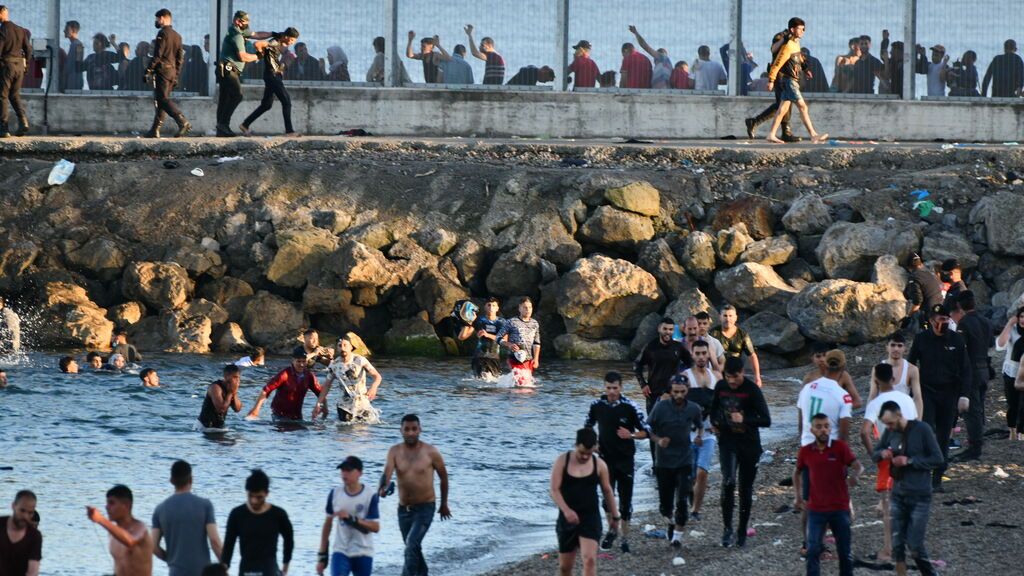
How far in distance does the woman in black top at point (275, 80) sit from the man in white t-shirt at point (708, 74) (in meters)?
7.50

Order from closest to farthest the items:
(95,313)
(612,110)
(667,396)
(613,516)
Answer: (613,516)
(667,396)
(95,313)
(612,110)

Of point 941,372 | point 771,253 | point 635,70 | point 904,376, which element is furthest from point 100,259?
point 904,376

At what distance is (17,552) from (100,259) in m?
16.5

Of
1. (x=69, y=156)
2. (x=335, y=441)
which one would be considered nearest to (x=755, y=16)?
(x=69, y=156)

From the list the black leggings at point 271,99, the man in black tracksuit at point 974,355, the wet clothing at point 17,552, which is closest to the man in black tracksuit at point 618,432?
the man in black tracksuit at point 974,355

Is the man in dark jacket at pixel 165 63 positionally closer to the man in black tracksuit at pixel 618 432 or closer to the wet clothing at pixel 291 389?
the wet clothing at pixel 291 389

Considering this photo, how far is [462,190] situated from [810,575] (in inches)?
641

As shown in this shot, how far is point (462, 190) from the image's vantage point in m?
26.4

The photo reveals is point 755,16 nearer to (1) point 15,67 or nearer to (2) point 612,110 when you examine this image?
(2) point 612,110

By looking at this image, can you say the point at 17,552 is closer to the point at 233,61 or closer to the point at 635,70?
the point at 233,61

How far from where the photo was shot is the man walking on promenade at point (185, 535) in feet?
32.5

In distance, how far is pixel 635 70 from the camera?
29219 millimetres

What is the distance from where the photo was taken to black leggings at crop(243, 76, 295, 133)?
27297 millimetres

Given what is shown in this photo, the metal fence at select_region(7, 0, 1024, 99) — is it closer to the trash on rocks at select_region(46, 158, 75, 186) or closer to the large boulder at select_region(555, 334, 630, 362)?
the trash on rocks at select_region(46, 158, 75, 186)
